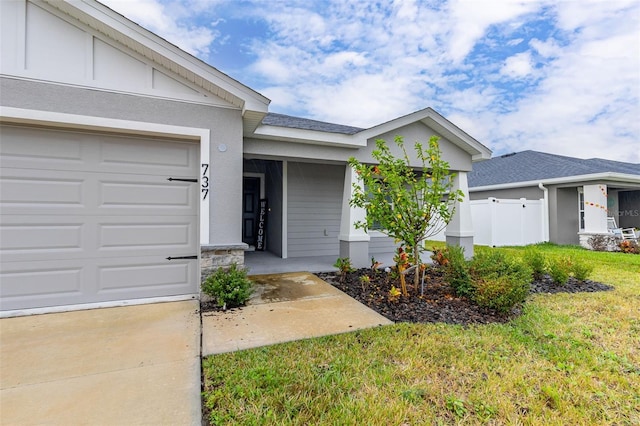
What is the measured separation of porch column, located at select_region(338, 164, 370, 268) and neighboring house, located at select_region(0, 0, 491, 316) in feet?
8.28

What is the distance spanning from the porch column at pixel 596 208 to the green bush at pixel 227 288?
1344 cm

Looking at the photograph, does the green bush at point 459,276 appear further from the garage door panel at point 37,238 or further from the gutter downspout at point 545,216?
the gutter downspout at point 545,216

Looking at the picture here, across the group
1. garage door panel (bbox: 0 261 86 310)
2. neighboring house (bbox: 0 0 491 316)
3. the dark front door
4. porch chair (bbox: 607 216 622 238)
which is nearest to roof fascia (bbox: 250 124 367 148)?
neighboring house (bbox: 0 0 491 316)

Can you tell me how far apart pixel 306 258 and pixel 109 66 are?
572 cm

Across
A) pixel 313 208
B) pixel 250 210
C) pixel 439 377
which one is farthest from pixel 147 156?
pixel 250 210

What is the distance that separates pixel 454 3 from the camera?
699cm

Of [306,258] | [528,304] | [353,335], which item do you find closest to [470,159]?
[528,304]

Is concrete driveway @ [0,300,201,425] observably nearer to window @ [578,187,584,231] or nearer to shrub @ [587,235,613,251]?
Answer: shrub @ [587,235,613,251]

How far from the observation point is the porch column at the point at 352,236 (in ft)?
20.6

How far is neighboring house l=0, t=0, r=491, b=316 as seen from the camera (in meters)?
3.66

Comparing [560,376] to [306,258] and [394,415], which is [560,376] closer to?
[394,415]

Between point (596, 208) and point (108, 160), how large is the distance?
49.7ft

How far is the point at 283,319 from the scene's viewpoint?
3.58m

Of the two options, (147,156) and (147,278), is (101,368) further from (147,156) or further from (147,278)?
(147,156)
